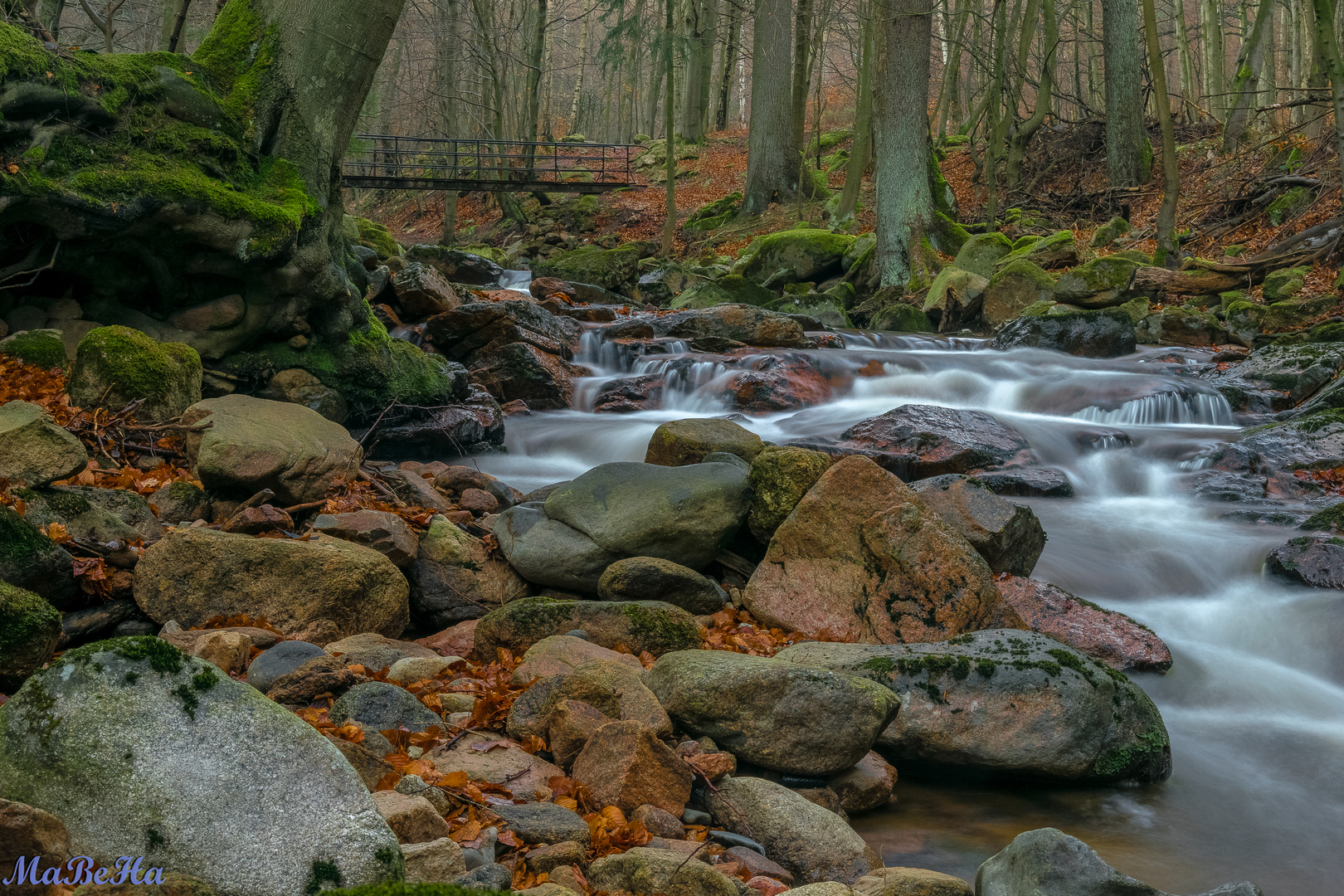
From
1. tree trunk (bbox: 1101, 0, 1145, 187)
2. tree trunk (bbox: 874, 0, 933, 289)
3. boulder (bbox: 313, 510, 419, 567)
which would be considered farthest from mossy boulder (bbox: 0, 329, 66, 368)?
tree trunk (bbox: 1101, 0, 1145, 187)

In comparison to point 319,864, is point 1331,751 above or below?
below

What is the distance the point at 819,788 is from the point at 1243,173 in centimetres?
1912

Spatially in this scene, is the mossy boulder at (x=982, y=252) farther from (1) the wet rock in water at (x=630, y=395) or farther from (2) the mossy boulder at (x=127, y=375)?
(2) the mossy boulder at (x=127, y=375)

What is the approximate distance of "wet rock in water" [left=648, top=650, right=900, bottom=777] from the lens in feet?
11.3

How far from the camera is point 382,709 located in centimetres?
313

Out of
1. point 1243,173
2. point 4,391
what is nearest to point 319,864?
point 4,391

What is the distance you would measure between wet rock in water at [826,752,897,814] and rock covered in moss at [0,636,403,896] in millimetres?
1985

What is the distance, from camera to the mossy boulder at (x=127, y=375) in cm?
579

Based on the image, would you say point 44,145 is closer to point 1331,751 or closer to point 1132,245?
point 1331,751

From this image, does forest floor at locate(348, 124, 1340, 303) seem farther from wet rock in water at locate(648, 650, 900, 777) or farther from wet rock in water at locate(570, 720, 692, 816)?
wet rock in water at locate(570, 720, 692, 816)

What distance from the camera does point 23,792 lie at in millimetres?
1977

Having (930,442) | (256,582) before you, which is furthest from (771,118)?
(256,582)

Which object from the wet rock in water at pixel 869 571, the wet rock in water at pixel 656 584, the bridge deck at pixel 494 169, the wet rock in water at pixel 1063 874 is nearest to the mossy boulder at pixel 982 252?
the bridge deck at pixel 494 169

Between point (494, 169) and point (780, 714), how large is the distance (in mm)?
22617
